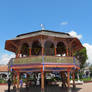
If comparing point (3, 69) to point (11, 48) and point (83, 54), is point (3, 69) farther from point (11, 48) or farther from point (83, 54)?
point (11, 48)

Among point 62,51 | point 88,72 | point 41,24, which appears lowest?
point 88,72

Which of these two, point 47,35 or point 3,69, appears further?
point 3,69

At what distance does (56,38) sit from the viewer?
1941 cm

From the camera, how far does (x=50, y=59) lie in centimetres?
1833

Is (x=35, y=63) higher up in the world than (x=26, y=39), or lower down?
lower down

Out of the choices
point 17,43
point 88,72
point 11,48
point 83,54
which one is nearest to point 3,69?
point 83,54

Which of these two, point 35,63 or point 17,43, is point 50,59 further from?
point 17,43

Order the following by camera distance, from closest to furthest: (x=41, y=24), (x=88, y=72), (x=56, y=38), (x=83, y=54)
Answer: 1. (x=56, y=38)
2. (x=41, y=24)
3. (x=83, y=54)
4. (x=88, y=72)

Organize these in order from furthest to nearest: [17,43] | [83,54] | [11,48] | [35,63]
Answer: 1. [83,54]
2. [11,48]
3. [17,43]
4. [35,63]

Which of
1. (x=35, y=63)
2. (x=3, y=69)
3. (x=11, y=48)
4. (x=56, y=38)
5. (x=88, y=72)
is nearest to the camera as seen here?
(x=35, y=63)

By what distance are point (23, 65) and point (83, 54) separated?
36549mm

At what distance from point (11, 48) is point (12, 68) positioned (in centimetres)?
591

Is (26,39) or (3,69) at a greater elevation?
(26,39)

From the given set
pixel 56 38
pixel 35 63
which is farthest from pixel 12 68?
pixel 56 38
